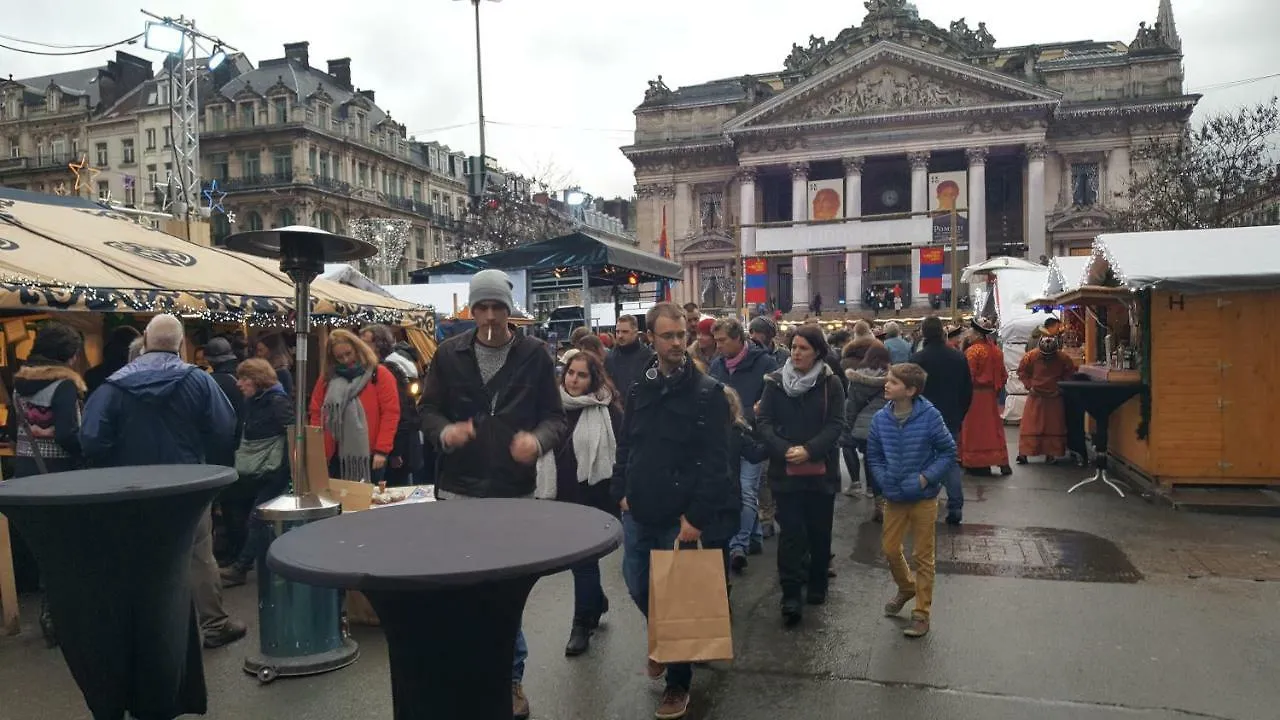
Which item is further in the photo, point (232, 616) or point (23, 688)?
point (232, 616)

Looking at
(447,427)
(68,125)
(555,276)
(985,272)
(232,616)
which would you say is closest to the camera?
(447,427)

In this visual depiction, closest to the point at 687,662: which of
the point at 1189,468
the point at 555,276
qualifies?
the point at 1189,468

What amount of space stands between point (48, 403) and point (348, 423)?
192 centimetres

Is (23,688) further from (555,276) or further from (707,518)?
(555,276)

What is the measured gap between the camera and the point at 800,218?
52.2 metres

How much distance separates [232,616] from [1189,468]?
873 cm

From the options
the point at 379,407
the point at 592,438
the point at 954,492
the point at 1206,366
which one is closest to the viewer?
the point at 592,438

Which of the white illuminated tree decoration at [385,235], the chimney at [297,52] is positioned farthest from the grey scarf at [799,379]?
the chimney at [297,52]

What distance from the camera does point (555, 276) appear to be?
16469mm

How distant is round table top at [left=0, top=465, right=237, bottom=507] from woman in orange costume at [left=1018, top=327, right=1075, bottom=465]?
401 inches

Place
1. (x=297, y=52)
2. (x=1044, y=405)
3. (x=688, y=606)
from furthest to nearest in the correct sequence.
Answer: (x=297, y=52) → (x=1044, y=405) → (x=688, y=606)

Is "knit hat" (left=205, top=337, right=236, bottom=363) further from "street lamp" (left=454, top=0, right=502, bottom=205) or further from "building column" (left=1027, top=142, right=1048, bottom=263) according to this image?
"building column" (left=1027, top=142, right=1048, bottom=263)

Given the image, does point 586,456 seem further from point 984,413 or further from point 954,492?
point 984,413

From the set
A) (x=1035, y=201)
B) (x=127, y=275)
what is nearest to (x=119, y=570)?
(x=127, y=275)
